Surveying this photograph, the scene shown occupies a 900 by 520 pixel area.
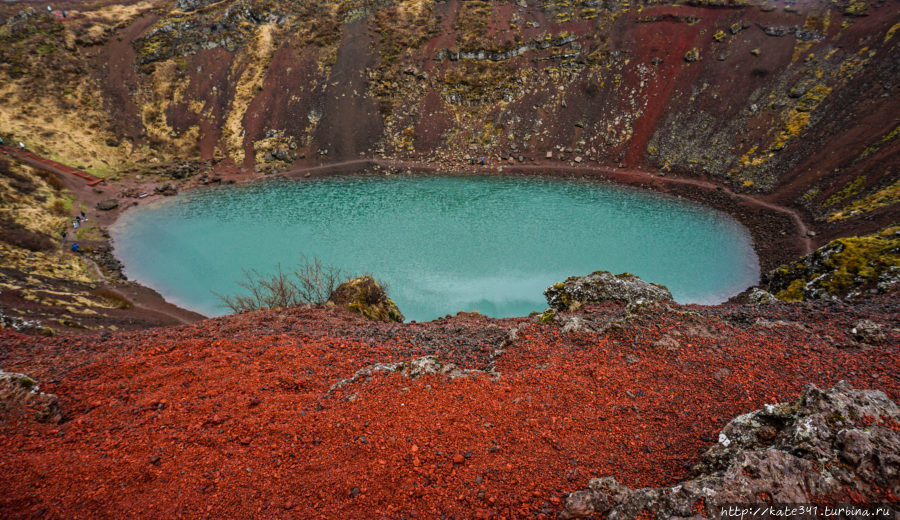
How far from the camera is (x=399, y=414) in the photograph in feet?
32.7

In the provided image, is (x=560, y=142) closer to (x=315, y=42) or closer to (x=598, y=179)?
(x=598, y=179)

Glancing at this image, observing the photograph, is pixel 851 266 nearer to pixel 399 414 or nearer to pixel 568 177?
pixel 399 414

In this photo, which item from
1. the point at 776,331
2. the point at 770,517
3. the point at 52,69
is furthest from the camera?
the point at 52,69

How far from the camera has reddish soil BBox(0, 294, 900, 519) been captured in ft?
24.8

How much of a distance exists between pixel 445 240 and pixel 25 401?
38.9 meters

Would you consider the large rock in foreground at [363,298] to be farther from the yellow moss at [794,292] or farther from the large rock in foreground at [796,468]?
the yellow moss at [794,292]

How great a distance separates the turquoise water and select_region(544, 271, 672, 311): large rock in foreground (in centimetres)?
1431

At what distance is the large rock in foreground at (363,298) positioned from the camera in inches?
855

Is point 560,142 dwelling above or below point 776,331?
above

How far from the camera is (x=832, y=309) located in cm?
1471

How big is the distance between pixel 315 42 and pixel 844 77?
9528cm

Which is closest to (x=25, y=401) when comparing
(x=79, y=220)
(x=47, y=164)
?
(x=79, y=220)

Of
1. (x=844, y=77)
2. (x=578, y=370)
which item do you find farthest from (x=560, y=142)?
(x=578, y=370)

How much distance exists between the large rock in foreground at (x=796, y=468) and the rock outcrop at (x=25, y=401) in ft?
42.5
